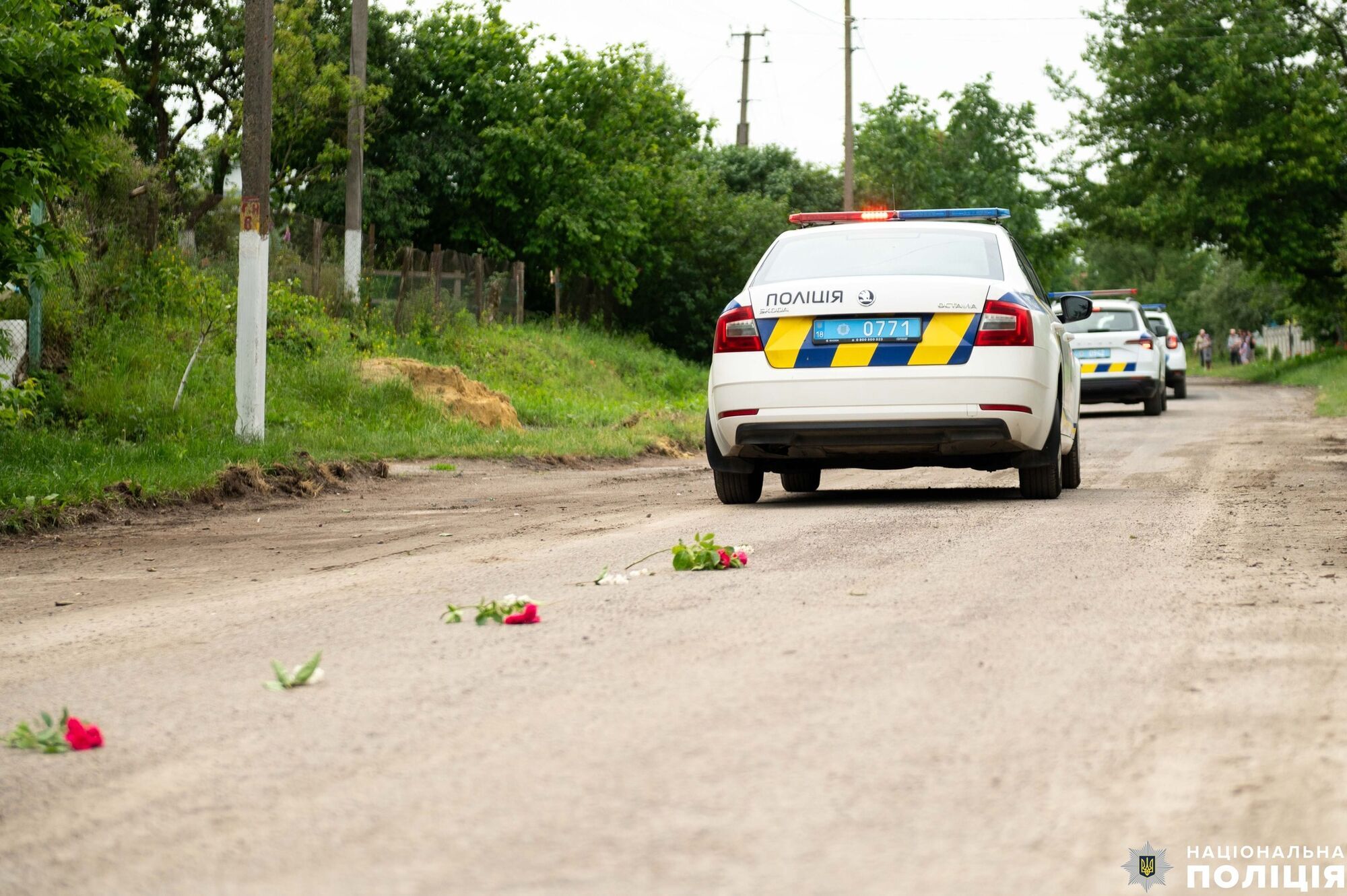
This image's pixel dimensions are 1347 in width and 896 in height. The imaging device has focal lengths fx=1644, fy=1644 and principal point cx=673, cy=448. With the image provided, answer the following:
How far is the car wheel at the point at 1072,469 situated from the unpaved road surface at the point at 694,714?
2.88 metres

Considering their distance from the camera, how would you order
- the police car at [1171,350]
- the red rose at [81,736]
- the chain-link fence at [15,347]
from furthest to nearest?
the police car at [1171,350], the chain-link fence at [15,347], the red rose at [81,736]

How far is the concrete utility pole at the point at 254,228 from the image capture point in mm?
14547

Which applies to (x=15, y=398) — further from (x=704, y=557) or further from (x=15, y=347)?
(x=704, y=557)

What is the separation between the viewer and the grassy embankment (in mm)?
12164

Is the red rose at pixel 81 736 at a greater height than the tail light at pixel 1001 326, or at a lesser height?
lesser

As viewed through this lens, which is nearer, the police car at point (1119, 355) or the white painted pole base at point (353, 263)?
the police car at point (1119, 355)

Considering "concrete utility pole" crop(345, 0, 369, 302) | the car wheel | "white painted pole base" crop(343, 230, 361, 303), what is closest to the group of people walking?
"concrete utility pole" crop(345, 0, 369, 302)

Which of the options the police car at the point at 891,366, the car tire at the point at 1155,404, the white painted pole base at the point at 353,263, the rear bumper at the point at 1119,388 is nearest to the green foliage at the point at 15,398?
the police car at the point at 891,366

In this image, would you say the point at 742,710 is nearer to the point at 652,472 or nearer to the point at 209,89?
the point at 652,472

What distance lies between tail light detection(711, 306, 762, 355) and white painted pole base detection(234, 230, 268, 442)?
6.08 metres

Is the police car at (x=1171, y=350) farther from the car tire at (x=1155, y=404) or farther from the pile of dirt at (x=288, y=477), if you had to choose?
the pile of dirt at (x=288, y=477)

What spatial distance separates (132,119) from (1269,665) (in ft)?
92.7

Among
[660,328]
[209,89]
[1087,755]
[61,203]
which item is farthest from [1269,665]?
[660,328]

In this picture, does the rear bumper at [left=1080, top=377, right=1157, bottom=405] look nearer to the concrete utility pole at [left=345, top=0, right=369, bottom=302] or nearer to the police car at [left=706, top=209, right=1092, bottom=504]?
the concrete utility pole at [left=345, top=0, right=369, bottom=302]
